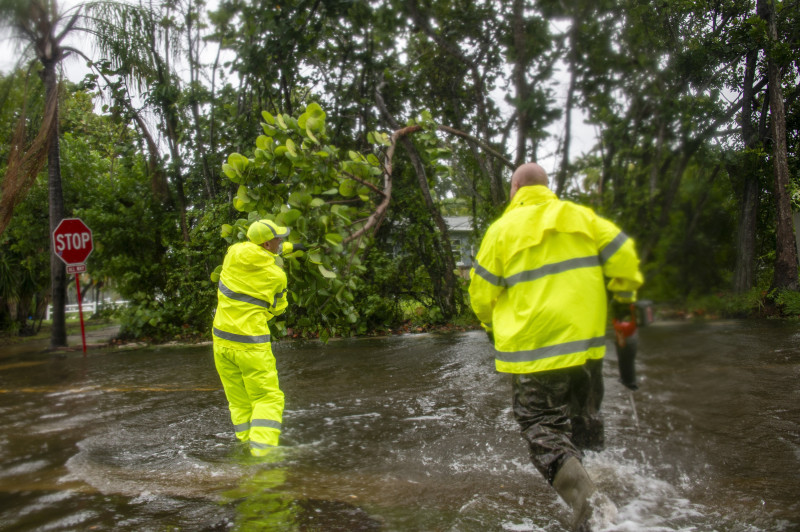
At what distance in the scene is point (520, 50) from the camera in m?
7.75

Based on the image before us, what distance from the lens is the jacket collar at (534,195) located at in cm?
305

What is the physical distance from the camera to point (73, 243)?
11250 millimetres

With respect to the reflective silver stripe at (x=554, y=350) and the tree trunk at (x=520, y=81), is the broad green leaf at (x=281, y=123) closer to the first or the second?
the reflective silver stripe at (x=554, y=350)

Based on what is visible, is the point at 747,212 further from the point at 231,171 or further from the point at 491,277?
the point at 231,171

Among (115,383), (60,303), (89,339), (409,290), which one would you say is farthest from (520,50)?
(89,339)

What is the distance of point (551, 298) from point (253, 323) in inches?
95.4

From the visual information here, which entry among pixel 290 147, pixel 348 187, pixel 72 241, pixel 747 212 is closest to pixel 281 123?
pixel 290 147

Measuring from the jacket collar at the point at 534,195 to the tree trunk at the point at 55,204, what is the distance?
37.6 ft

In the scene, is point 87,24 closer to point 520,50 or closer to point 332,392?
point 520,50

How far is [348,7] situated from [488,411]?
637 centimetres

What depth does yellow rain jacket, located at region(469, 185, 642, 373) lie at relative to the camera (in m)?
2.89

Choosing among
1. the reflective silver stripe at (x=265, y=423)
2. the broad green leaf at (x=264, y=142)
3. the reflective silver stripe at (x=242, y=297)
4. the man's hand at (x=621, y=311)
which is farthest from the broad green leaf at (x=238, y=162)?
the man's hand at (x=621, y=311)

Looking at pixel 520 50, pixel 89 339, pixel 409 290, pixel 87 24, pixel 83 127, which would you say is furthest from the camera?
pixel 83 127

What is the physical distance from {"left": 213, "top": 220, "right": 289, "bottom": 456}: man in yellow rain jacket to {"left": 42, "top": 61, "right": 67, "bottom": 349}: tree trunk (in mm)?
9164
